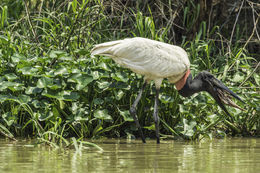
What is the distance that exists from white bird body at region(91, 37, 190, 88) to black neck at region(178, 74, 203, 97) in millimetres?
211

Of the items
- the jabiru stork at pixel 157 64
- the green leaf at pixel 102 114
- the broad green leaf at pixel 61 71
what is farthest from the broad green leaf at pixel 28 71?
the green leaf at pixel 102 114

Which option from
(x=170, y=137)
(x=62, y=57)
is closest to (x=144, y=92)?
(x=170, y=137)

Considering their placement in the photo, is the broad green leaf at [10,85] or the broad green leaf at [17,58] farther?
the broad green leaf at [17,58]

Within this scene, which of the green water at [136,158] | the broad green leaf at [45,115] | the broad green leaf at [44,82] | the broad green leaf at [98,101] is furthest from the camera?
the broad green leaf at [98,101]

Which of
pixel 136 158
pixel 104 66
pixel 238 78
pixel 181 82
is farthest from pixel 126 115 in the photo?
pixel 238 78

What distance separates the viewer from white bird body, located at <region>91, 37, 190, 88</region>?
4973 millimetres

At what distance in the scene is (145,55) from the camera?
503 centimetres

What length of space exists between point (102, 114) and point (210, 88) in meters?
1.26

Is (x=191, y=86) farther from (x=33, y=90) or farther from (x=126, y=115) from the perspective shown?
(x=33, y=90)

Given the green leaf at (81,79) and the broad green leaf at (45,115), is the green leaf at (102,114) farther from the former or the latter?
the broad green leaf at (45,115)

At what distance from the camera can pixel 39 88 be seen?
494 cm

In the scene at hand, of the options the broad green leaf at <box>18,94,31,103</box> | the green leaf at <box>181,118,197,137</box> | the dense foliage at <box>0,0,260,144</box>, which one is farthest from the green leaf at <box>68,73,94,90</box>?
the green leaf at <box>181,118,197,137</box>

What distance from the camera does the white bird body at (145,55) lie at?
16.3 ft

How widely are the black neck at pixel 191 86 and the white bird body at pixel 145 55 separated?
211 mm
